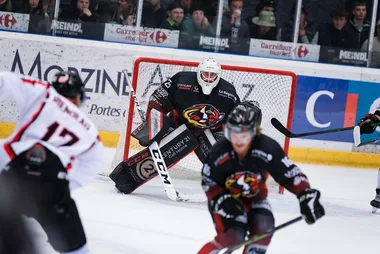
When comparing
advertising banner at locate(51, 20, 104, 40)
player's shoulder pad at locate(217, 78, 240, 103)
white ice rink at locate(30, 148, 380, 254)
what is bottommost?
white ice rink at locate(30, 148, 380, 254)

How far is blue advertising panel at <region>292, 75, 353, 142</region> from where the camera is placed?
758 cm

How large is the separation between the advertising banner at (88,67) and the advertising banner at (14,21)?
149mm

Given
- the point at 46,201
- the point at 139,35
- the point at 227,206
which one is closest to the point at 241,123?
the point at 227,206

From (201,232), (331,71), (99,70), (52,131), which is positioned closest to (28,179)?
(52,131)

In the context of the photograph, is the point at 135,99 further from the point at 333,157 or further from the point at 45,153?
the point at 45,153

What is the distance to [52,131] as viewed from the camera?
3.13 metres

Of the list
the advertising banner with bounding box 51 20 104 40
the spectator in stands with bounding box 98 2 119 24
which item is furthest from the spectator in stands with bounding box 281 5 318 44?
the advertising banner with bounding box 51 20 104 40

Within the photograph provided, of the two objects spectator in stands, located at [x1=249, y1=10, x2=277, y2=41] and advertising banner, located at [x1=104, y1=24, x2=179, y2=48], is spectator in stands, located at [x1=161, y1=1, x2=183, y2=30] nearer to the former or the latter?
advertising banner, located at [x1=104, y1=24, x2=179, y2=48]

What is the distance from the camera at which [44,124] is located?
3.12 meters

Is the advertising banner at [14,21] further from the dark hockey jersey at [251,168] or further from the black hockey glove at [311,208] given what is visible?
the black hockey glove at [311,208]

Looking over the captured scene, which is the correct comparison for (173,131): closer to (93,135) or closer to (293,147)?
(293,147)

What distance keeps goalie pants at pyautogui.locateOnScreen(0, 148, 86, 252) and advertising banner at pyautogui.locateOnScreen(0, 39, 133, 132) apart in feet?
13.6

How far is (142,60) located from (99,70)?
3.49 feet

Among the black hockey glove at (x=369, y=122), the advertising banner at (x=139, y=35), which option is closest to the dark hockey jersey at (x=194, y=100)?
the black hockey glove at (x=369, y=122)
